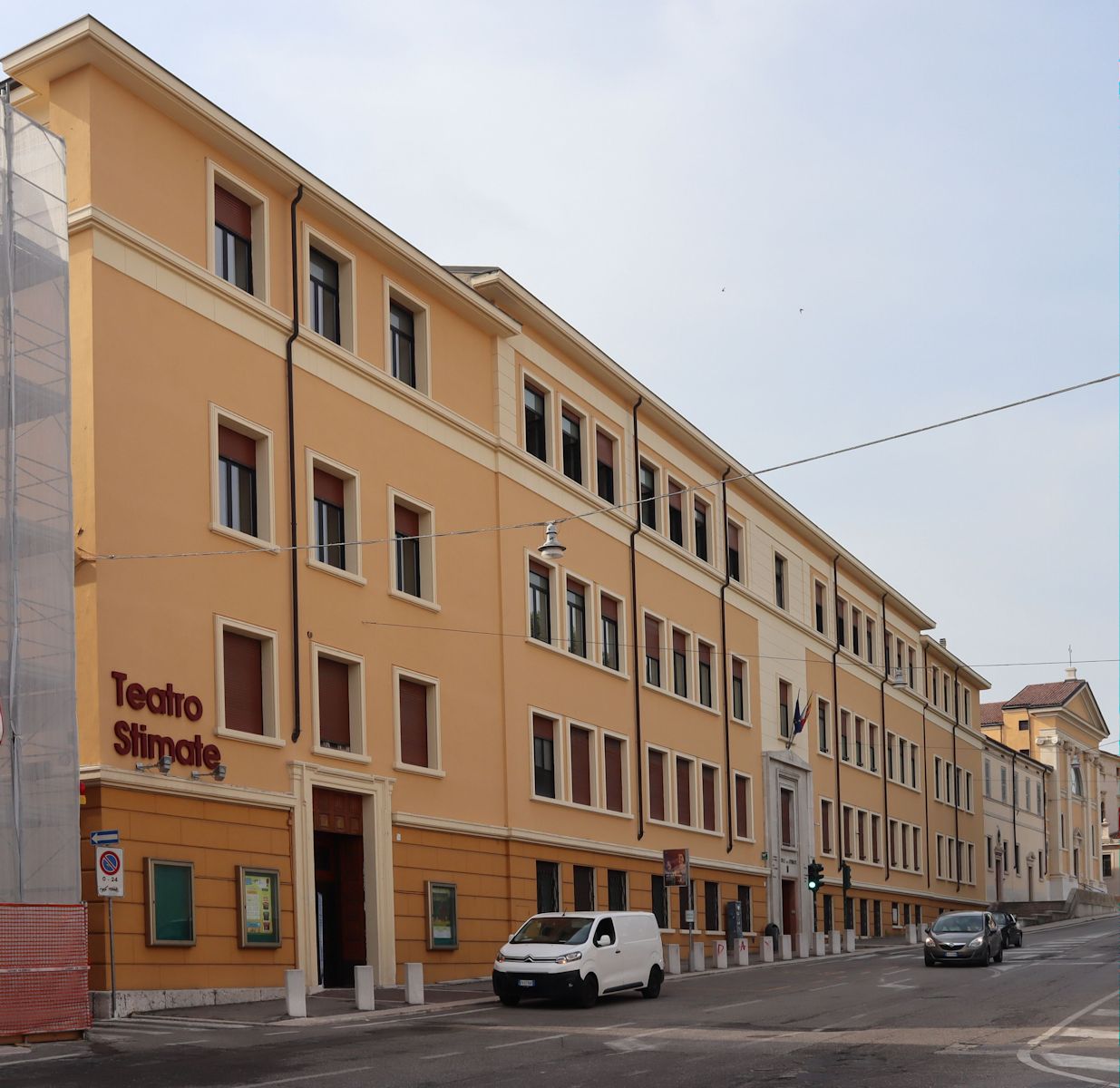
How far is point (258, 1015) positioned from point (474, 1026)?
3.69 m

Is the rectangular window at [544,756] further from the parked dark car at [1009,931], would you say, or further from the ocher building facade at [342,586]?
the parked dark car at [1009,931]

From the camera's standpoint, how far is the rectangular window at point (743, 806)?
50.4 metres

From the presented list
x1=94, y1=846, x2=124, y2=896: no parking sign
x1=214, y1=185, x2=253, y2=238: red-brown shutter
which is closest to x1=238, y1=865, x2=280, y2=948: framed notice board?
x1=94, y1=846, x2=124, y2=896: no parking sign

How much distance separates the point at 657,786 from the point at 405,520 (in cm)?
1420

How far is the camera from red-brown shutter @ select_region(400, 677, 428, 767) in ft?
106

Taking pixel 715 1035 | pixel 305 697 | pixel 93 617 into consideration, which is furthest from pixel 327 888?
pixel 715 1035

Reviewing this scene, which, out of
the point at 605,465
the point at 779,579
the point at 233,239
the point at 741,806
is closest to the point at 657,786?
the point at 741,806

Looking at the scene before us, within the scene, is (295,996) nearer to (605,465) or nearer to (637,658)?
(637,658)

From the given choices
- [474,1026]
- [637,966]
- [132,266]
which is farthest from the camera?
[637,966]

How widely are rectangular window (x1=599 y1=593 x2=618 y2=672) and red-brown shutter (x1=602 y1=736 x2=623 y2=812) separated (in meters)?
1.94

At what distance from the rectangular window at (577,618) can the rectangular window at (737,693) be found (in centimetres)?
1149

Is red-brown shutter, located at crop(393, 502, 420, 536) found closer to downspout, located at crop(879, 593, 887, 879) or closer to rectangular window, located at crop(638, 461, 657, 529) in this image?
rectangular window, located at crop(638, 461, 657, 529)

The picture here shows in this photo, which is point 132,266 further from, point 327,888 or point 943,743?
point 943,743

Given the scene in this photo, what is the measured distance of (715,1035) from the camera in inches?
800
